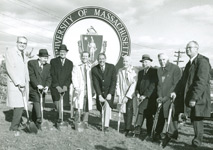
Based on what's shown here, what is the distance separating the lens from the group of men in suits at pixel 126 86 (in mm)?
4855

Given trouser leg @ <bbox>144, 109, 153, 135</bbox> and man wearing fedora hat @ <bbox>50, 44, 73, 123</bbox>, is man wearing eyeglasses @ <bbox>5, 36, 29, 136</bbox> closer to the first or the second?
man wearing fedora hat @ <bbox>50, 44, 73, 123</bbox>

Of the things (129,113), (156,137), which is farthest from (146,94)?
(156,137)

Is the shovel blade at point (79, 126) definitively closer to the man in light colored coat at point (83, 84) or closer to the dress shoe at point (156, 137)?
the man in light colored coat at point (83, 84)

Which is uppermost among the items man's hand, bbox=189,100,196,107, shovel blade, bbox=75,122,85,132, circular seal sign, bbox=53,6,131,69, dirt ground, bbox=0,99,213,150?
circular seal sign, bbox=53,6,131,69

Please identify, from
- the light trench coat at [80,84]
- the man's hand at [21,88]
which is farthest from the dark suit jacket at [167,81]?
the man's hand at [21,88]

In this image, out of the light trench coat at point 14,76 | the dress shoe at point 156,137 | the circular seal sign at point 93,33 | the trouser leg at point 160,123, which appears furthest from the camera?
the circular seal sign at point 93,33

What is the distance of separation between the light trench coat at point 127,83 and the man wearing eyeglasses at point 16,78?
7.69 feet

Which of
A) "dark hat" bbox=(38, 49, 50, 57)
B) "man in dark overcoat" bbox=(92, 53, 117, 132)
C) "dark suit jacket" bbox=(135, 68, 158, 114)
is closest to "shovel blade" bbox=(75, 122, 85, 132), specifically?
"man in dark overcoat" bbox=(92, 53, 117, 132)

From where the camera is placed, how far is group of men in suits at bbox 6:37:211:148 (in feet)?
15.9

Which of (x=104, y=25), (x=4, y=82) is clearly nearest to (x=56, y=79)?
(x=104, y=25)

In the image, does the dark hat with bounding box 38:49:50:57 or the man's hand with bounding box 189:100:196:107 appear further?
the dark hat with bounding box 38:49:50:57

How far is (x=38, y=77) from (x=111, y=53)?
283 centimetres

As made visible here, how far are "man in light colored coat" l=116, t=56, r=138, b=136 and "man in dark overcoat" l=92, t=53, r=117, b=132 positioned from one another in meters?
0.23

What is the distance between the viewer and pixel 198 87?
15.2 feet
